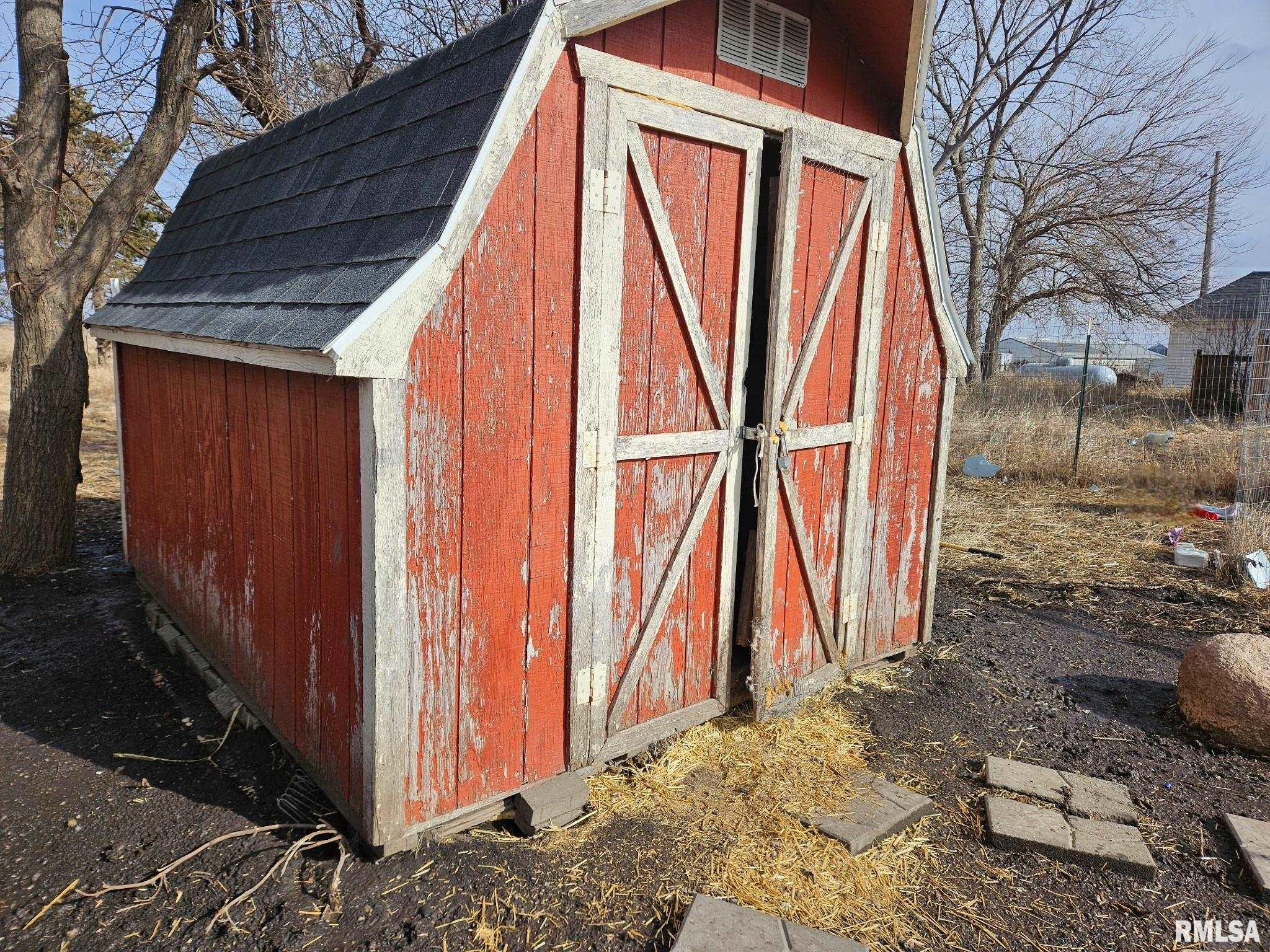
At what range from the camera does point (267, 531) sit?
4.00m

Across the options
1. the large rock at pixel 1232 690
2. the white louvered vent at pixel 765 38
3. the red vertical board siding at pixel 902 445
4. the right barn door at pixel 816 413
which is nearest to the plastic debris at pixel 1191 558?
the large rock at pixel 1232 690

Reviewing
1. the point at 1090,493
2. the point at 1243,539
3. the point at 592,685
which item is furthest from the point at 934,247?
the point at 1090,493

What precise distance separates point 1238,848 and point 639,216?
384cm

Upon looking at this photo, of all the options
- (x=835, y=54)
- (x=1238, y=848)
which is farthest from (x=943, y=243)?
(x=1238, y=848)

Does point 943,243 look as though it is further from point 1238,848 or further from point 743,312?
point 1238,848

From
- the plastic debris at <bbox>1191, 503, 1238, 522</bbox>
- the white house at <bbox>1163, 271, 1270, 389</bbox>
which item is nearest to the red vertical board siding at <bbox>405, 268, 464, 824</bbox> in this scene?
the plastic debris at <bbox>1191, 503, 1238, 522</bbox>

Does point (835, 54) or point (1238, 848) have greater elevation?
point (835, 54)

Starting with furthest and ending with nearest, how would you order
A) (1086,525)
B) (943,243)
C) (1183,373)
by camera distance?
(1183,373)
(1086,525)
(943,243)

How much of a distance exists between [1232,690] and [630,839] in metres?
3.46

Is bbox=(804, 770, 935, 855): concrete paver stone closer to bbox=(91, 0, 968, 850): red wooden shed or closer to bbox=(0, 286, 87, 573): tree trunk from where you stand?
bbox=(91, 0, 968, 850): red wooden shed

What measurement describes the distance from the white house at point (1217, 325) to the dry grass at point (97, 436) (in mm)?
14191

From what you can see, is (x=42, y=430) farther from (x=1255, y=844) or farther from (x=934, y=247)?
(x=1255, y=844)

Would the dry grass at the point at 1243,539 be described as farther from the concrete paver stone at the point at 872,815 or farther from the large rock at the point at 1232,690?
the concrete paver stone at the point at 872,815

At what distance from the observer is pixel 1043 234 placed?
19.7 meters
